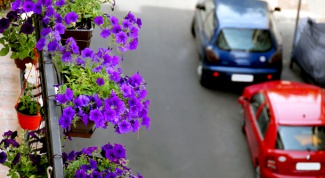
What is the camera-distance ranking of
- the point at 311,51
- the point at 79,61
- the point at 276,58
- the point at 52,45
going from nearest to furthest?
the point at 52,45, the point at 79,61, the point at 276,58, the point at 311,51

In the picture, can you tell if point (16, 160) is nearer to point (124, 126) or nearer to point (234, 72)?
point (124, 126)

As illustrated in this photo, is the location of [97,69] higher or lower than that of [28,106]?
higher

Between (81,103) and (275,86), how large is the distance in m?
8.65

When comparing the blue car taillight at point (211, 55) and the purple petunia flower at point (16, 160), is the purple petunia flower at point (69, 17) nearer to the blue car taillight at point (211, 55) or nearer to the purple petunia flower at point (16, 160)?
the purple petunia flower at point (16, 160)

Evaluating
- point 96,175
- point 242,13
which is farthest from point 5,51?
point 242,13

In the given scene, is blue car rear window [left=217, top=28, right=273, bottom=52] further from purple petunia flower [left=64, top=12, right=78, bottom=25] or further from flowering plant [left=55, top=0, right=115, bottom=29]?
purple petunia flower [left=64, top=12, right=78, bottom=25]

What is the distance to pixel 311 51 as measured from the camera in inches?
561

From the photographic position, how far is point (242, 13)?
14.1 metres

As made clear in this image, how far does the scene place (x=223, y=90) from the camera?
553 inches

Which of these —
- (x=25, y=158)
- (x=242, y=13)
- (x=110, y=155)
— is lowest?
(x=242, y=13)

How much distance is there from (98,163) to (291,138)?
266 inches

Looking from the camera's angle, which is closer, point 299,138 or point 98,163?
point 98,163

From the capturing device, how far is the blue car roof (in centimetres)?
1372

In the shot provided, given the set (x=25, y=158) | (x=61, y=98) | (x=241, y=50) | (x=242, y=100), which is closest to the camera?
(x=61, y=98)
